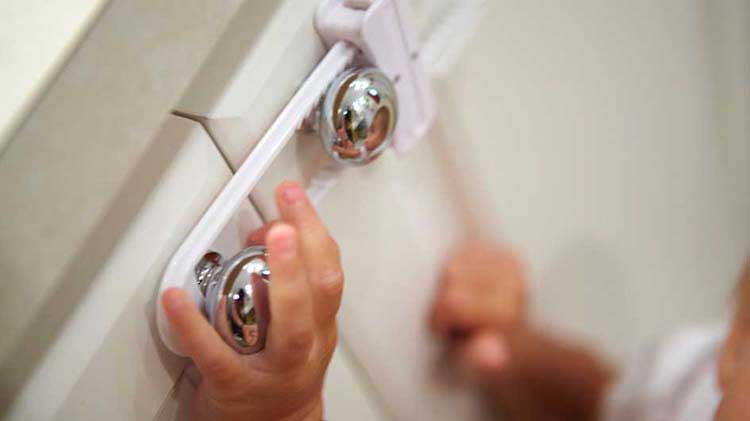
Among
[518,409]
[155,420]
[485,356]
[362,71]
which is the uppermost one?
[362,71]

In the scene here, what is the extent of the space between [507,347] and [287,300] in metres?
0.34

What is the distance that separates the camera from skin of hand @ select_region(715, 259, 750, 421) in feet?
1.35

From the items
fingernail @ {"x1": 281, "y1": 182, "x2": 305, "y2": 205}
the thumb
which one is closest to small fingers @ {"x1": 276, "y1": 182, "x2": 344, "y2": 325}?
fingernail @ {"x1": 281, "y1": 182, "x2": 305, "y2": 205}

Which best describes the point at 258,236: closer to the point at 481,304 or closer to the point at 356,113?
the point at 356,113

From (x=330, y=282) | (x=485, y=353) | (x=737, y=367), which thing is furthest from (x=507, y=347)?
(x=330, y=282)

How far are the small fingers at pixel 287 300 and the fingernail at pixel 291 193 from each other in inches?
0.7

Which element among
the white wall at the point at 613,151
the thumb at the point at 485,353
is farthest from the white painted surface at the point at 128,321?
the thumb at the point at 485,353

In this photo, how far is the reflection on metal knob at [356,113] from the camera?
0.29 m

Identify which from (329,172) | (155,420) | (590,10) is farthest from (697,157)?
(155,420)

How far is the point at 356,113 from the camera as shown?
0.30 metres

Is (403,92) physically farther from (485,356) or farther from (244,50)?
(485,356)

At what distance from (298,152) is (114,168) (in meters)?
0.10

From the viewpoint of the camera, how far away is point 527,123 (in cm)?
45

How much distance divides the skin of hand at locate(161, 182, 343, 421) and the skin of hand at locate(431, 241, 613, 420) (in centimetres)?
17
